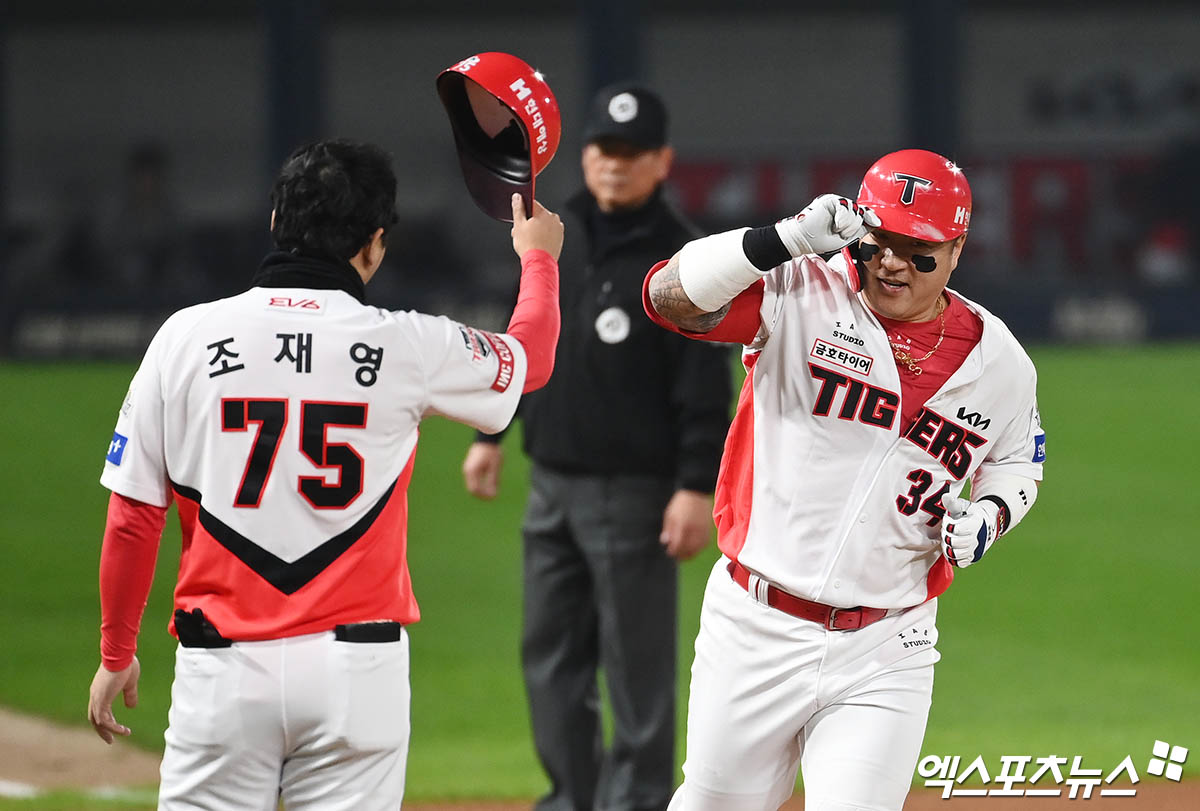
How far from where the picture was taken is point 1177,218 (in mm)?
26500

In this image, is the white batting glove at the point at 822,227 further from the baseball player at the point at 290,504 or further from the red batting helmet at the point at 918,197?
the baseball player at the point at 290,504

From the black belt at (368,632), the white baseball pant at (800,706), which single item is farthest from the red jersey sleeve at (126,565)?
the white baseball pant at (800,706)

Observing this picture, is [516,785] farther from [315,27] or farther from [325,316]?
[315,27]

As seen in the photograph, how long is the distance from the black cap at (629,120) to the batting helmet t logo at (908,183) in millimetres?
1852

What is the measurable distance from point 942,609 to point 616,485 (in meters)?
4.85

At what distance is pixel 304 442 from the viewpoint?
3.09 metres

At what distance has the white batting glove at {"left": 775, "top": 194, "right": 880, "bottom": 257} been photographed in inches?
138

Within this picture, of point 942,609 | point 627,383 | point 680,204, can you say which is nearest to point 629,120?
point 627,383

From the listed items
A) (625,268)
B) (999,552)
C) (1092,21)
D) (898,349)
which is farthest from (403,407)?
(1092,21)

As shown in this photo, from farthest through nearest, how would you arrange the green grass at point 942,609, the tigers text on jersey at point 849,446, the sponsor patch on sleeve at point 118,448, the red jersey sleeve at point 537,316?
1. the green grass at point 942,609
2. the tigers text on jersey at point 849,446
3. the red jersey sleeve at point 537,316
4. the sponsor patch on sleeve at point 118,448

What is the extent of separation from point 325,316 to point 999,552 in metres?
8.88

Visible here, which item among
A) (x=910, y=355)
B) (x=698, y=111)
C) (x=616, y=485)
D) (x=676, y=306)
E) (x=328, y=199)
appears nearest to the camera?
(x=328, y=199)

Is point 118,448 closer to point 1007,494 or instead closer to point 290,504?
point 290,504

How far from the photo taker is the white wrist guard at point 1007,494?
12.7ft
